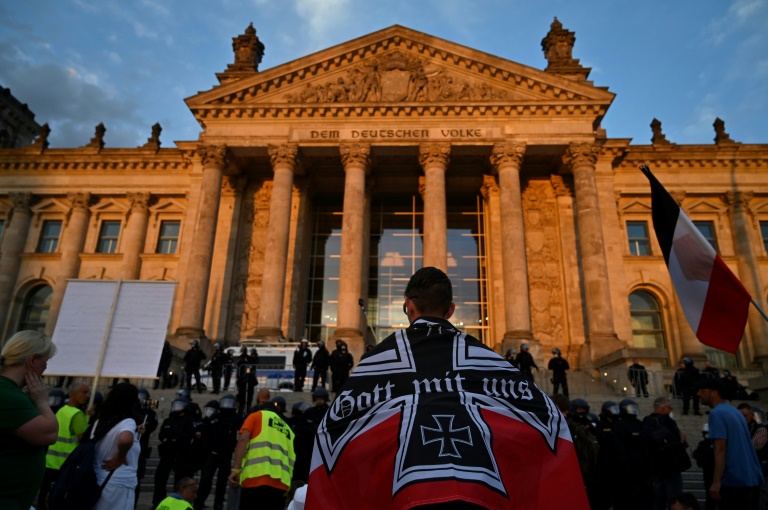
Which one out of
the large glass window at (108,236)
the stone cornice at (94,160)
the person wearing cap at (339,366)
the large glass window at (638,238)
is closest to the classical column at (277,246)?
the person wearing cap at (339,366)

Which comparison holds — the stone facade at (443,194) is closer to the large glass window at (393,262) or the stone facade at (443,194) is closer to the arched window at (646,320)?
the arched window at (646,320)

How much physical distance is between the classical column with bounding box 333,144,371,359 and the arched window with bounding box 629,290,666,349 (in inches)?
596

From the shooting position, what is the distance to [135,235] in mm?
33062

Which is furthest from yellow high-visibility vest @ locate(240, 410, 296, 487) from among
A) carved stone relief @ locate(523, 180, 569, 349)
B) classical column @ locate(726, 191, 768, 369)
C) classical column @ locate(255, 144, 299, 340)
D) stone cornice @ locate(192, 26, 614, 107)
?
classical column @ locate(726, 191, 768, 369)

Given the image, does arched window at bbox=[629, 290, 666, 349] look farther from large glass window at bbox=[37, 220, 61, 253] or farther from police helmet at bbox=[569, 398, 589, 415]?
large glass window at bbox=[37, 220, 61, 253]

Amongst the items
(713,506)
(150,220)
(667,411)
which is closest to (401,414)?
(667,411)

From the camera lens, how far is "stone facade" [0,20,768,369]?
25516 mm

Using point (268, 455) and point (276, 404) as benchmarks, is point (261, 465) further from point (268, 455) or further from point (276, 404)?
point (276, 404)

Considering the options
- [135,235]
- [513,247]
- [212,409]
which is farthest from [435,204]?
[135,235]

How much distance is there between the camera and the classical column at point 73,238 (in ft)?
109

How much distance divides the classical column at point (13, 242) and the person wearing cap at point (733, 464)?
37.5 metres

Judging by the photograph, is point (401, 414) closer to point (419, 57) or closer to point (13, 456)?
point (13, 456)

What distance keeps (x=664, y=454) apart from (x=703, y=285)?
8.79 ft

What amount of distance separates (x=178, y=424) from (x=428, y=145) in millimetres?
20114
